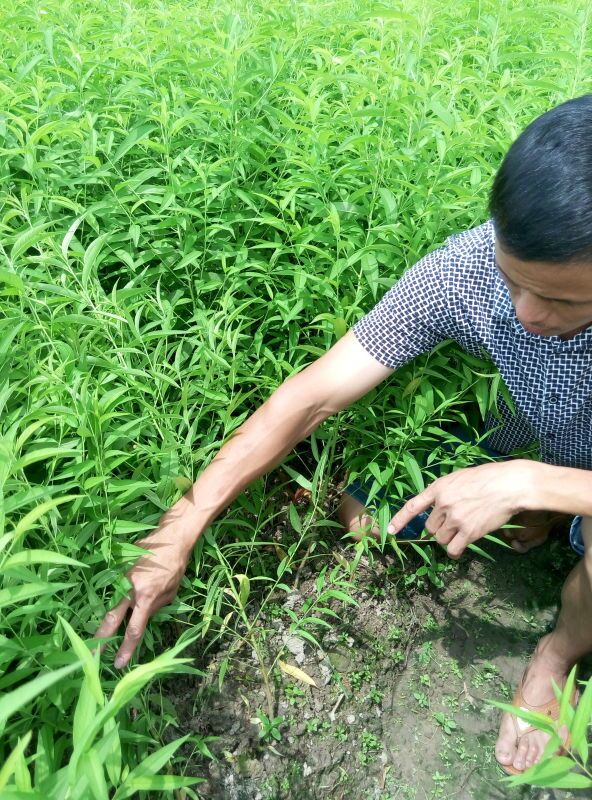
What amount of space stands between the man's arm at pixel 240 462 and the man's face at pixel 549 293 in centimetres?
43

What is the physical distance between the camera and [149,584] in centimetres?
162

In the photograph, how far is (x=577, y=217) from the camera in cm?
131

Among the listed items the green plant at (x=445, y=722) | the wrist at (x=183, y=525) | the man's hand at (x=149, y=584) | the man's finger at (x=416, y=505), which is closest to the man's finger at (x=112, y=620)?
the man's hand at (x=149, y=584)

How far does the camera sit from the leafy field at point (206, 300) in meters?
1.63

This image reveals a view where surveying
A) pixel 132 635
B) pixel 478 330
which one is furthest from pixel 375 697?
pixel 478 330

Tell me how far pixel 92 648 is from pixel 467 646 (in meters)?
1.33

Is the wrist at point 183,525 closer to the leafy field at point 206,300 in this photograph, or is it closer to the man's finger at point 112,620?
the leafy field at point 206,300

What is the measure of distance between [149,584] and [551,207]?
1.13 meters

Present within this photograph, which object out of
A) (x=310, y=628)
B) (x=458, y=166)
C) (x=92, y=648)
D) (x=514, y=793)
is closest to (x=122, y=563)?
(x=92, y=648)

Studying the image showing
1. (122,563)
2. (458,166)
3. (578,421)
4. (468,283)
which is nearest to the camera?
(122,563)

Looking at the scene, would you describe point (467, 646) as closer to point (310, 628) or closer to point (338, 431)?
point (310, 628)

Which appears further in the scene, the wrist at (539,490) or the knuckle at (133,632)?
the wrist at (539,490)

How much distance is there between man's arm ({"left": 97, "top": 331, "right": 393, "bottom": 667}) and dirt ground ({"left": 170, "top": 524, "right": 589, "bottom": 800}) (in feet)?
1.39

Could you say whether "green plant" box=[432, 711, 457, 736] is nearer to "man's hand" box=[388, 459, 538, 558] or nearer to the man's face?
"man's hand" box=[388, 459, 538, 558]
